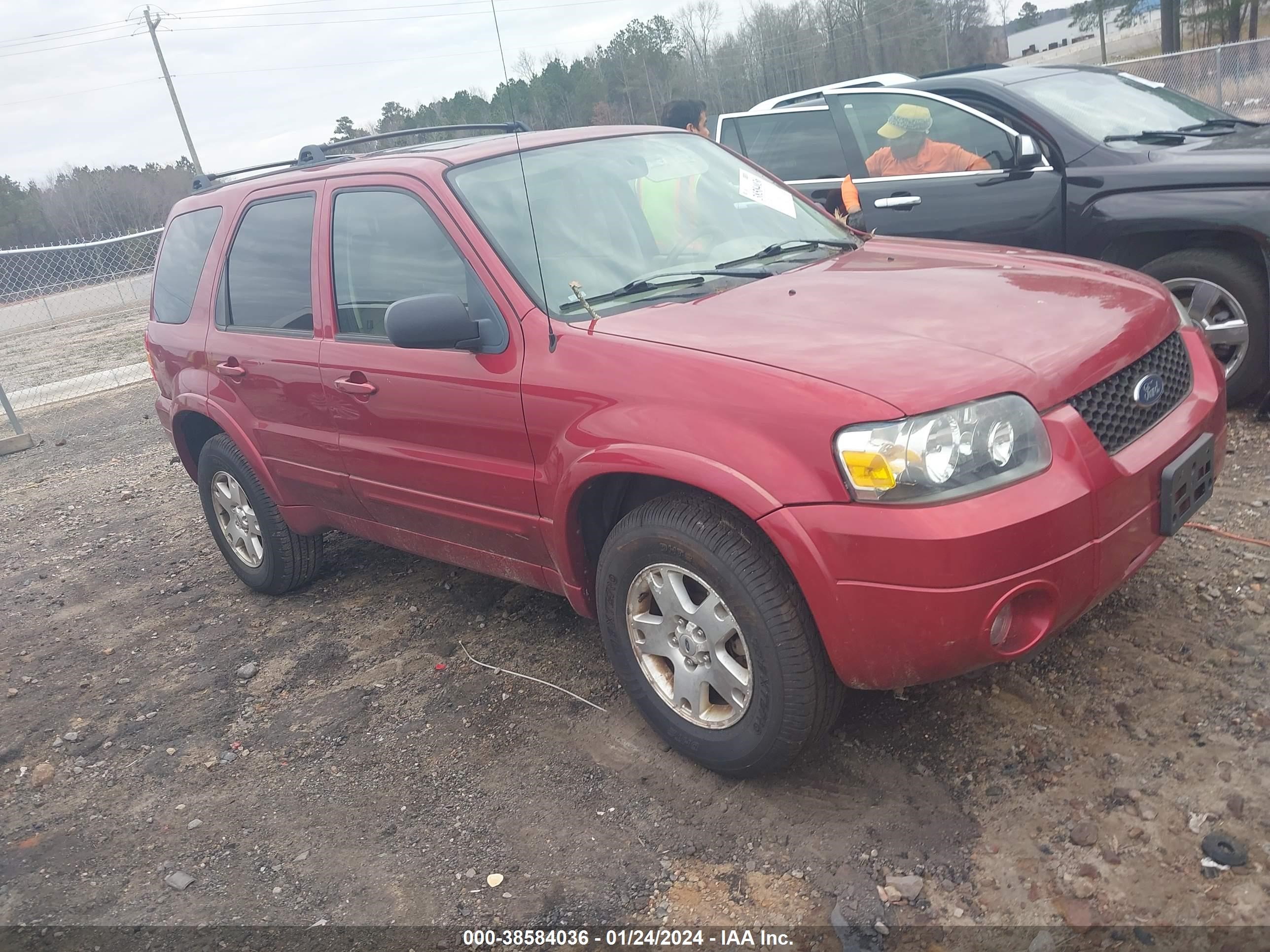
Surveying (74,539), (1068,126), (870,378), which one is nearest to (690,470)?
(870,378)

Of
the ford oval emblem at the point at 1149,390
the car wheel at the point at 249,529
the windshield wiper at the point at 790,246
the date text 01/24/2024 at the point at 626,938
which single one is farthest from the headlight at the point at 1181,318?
the car wheel at the point at 249,529

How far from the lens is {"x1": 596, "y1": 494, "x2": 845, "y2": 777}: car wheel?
8.70 feet

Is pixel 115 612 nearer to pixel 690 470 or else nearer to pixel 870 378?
pixel 690 470

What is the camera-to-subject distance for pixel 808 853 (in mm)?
2686

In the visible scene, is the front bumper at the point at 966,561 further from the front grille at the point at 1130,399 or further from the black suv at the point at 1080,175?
the black suv at the point at 1080,175

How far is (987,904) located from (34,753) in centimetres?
354

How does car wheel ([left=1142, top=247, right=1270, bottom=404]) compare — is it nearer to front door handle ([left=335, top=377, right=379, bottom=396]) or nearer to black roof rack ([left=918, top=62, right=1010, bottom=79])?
black roof rack ([left=918, top=62, right=1010, bottom=79])

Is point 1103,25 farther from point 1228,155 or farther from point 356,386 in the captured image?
point 356,386

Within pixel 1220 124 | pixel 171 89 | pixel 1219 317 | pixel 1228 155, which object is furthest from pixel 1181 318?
pixel 171 89

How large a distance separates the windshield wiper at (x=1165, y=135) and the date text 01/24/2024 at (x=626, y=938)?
4.64m

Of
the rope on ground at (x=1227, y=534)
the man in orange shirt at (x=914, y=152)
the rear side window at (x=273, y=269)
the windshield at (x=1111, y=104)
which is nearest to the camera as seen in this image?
the rope on ground at (x=1227, y=534)

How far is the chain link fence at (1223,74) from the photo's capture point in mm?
17469

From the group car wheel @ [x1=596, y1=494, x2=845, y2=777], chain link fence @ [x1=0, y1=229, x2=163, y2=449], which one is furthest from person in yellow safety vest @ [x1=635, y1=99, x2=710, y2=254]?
chain link fence @ [x1=0, y1=229, x2=163, y2=449]

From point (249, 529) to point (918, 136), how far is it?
4.38 meters
